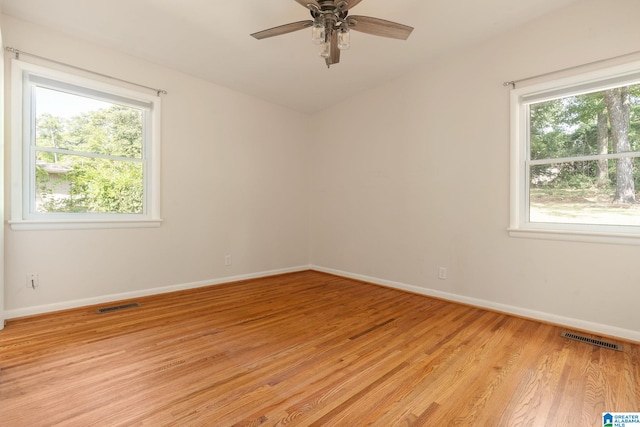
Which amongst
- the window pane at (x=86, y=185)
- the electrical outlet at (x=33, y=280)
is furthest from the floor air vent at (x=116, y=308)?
the window pane at (x=86, y=185)

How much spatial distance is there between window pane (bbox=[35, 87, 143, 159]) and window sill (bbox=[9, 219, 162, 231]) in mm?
745

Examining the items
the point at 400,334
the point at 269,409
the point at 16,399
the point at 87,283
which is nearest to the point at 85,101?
the point at 87,283

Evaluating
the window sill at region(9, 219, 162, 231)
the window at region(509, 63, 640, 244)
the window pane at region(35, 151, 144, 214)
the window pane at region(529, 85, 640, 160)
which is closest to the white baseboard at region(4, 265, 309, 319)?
the window sill at region(9, 219, 162, 231)

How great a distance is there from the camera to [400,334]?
8.28 ft

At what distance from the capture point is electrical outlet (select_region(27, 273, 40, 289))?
2.83 m

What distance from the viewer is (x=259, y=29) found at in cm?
307

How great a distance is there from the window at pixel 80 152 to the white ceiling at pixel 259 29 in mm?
519

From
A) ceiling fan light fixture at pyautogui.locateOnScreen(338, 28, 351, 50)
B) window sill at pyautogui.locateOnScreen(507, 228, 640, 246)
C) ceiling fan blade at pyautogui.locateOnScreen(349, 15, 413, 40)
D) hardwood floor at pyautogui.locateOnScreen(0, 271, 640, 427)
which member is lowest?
hardwood floor at pyautogui.locateOnScreen(0, 271, 640, 427)

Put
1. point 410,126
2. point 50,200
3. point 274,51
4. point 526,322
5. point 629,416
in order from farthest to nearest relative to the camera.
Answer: point 410,126
point 274,51
point 50,200
point 526,322
point 629,416

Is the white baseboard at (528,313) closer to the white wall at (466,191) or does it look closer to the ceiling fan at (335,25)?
the white wall at (466,191)

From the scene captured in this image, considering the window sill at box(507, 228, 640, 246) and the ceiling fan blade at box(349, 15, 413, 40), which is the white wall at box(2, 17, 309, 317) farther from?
the window sill at box(507, 228, 640, 246)

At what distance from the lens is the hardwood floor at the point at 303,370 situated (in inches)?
60.1

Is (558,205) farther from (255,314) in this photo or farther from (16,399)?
(16,399)

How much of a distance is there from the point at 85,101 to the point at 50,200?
1080 mm
